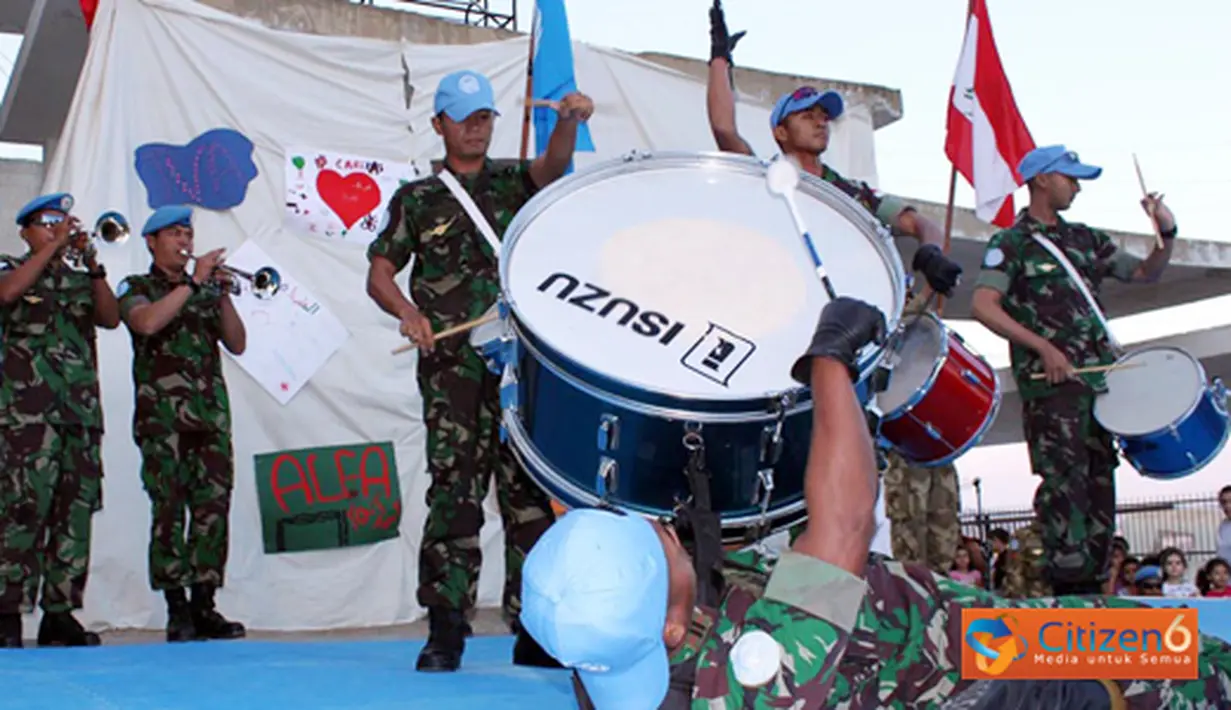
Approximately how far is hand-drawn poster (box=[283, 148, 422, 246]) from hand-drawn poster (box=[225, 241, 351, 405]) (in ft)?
1.11

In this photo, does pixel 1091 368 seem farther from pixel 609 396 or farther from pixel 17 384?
pixel 17 384

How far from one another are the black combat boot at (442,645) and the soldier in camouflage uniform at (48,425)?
89.5 inches

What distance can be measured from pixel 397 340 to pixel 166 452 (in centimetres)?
215

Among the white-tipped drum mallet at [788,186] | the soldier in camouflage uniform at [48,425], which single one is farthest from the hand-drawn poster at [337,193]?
the white-tipped drum mallet at [788,186]

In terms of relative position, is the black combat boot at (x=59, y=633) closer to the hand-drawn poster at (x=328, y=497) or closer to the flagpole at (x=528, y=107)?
the hand-drawn poster at (x=328, y=497)

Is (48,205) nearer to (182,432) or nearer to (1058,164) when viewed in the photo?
(182,432)

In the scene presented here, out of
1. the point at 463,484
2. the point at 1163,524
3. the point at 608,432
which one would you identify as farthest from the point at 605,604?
the point at 1163,524

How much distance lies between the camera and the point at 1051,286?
506 cm

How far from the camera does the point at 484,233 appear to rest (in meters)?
3.92

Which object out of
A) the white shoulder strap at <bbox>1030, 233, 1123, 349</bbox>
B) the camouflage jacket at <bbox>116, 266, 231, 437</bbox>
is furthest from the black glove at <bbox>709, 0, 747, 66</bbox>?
the camouflage jacket at <bbox>116, 266, 231, 437</bbox>

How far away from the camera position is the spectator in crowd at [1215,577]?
31.6 feet

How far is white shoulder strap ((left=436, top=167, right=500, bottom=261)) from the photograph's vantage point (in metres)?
3.93

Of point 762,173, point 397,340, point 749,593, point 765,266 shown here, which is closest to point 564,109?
point 762,173

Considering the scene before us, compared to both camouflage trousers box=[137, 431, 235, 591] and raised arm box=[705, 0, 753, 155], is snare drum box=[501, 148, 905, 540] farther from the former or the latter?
camouflage trousers box=[137, 431, 235, 591]
